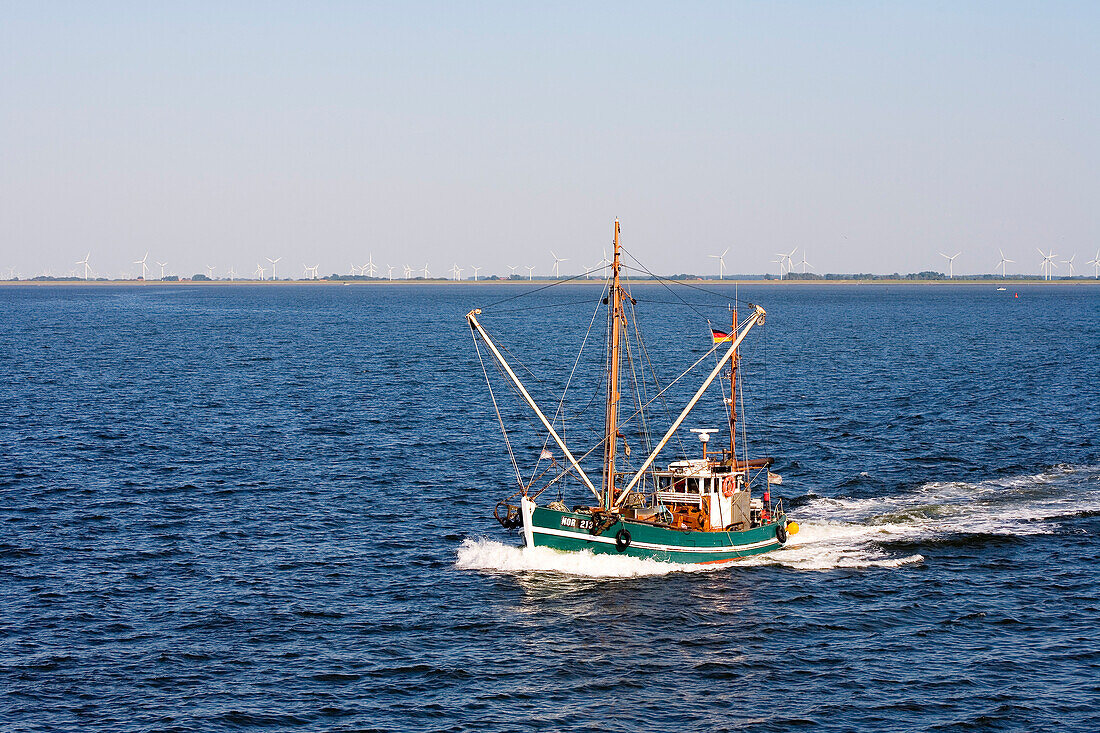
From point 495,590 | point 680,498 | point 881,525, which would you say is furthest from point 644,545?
point 881,525

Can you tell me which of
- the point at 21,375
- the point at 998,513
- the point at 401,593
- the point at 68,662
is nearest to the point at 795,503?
the point at 998,513

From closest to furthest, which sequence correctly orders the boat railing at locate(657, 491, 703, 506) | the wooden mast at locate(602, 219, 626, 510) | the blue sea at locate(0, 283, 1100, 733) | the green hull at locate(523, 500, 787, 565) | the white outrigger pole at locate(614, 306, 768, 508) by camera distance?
1. the blue sea at locate(0, 283, 1100, 733)
2. the green hull at locate(523, 500, 787, 565)
3. the white outrigger pole at locate(614, 306, 768, 508)
4. the wooden mast at locate(602, 219, 626, 510)
5. the boat railing at locate(657, 491, 703, 506)

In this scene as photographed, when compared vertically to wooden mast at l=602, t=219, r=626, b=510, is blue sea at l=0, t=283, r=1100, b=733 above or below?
below

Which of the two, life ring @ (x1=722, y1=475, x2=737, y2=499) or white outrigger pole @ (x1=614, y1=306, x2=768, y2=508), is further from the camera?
life ring @ (x1=722, y1=475, x2=737, y2=499)

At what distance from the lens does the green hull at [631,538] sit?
5866cm

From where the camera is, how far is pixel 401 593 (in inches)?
2160

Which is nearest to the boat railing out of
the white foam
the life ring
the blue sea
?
the life ring

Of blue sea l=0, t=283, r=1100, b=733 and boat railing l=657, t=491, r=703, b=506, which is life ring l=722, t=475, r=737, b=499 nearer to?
boat railing l=657, t=491, r=703, b=506

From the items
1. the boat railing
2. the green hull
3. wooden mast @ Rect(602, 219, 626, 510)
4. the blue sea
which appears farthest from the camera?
the boat railing

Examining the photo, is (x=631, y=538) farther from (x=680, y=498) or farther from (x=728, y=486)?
(x=728, y=486)

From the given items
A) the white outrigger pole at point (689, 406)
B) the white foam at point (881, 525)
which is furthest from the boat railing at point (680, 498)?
the white foam at point (881, 525)

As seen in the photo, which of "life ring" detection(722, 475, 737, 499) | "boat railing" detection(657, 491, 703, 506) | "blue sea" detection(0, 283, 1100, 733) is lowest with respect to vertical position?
"blue sea" detection(0, 283, 1100, 733)

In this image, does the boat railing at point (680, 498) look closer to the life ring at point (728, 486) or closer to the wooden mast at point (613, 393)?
the life ring at point (728, 486)

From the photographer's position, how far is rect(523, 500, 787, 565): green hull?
58.7 m
